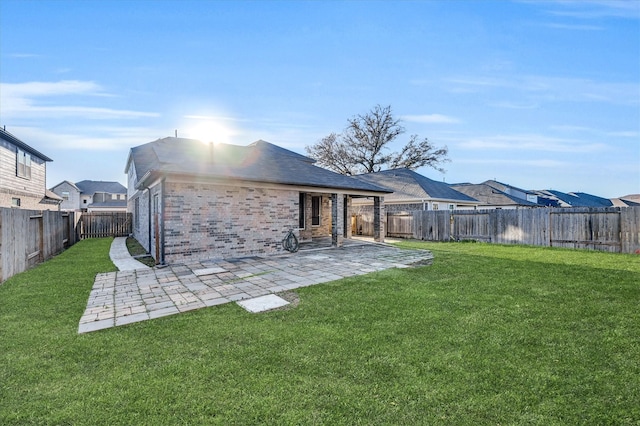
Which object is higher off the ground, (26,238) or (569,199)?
(569,199)

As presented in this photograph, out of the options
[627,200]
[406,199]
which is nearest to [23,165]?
[406,199]

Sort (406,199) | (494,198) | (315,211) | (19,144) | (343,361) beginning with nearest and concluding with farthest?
(343,361), (315,211), (19,144), (406,199), (494,198)

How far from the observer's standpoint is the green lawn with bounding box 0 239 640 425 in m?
2.23

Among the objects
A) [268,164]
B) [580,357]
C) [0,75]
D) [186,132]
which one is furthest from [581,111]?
[0,75]

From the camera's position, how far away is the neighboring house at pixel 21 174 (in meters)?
14.8

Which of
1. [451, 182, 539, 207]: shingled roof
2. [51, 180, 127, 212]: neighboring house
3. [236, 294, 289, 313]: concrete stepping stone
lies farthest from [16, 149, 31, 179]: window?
[451, 182, 539, 207]: shingled roof

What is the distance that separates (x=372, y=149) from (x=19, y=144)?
28366mm

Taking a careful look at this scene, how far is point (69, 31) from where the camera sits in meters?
8.28

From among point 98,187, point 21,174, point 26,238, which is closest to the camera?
point 26,238

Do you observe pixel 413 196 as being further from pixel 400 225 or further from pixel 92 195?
pixel 92 195

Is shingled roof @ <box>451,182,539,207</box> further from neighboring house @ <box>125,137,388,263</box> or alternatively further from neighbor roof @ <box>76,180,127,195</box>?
neighbor roof @ <box>76,180,127,195</box>

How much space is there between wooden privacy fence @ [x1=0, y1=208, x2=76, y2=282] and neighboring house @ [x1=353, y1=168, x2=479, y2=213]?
14.6m

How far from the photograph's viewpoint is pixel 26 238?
770 centimetres

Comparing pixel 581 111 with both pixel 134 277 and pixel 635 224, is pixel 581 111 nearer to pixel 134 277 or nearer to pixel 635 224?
pixel 635 224
